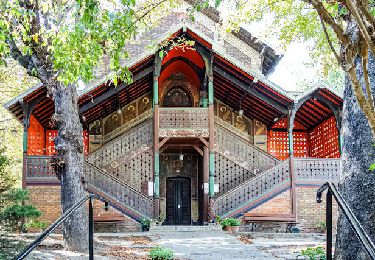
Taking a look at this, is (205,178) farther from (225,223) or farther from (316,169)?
(316,169)

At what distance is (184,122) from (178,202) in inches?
185

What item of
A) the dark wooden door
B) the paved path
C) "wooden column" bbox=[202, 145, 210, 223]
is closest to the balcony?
"wooden column" bbox=[202, 145, 210, 223]

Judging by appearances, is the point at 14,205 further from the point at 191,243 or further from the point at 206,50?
the point at 206,50

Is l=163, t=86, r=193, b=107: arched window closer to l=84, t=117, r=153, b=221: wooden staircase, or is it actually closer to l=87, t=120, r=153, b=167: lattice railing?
l=84, t=117, r=153, b=221: wooden staircase

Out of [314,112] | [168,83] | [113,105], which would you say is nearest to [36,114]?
[113,105]

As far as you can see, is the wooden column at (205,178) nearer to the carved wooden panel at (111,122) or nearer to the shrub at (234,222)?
the shrub at (234,222)

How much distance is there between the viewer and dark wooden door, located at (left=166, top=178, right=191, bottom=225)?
21.9 m

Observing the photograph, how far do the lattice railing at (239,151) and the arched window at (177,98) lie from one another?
2536mm

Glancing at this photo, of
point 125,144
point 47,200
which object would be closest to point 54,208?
point 47,200

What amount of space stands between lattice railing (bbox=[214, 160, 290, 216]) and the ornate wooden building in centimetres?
4

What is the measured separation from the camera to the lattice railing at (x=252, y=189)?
18.6 meters

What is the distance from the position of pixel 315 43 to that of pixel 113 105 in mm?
8902

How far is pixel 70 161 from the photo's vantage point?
35.9 ft

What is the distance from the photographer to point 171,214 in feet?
72.0
